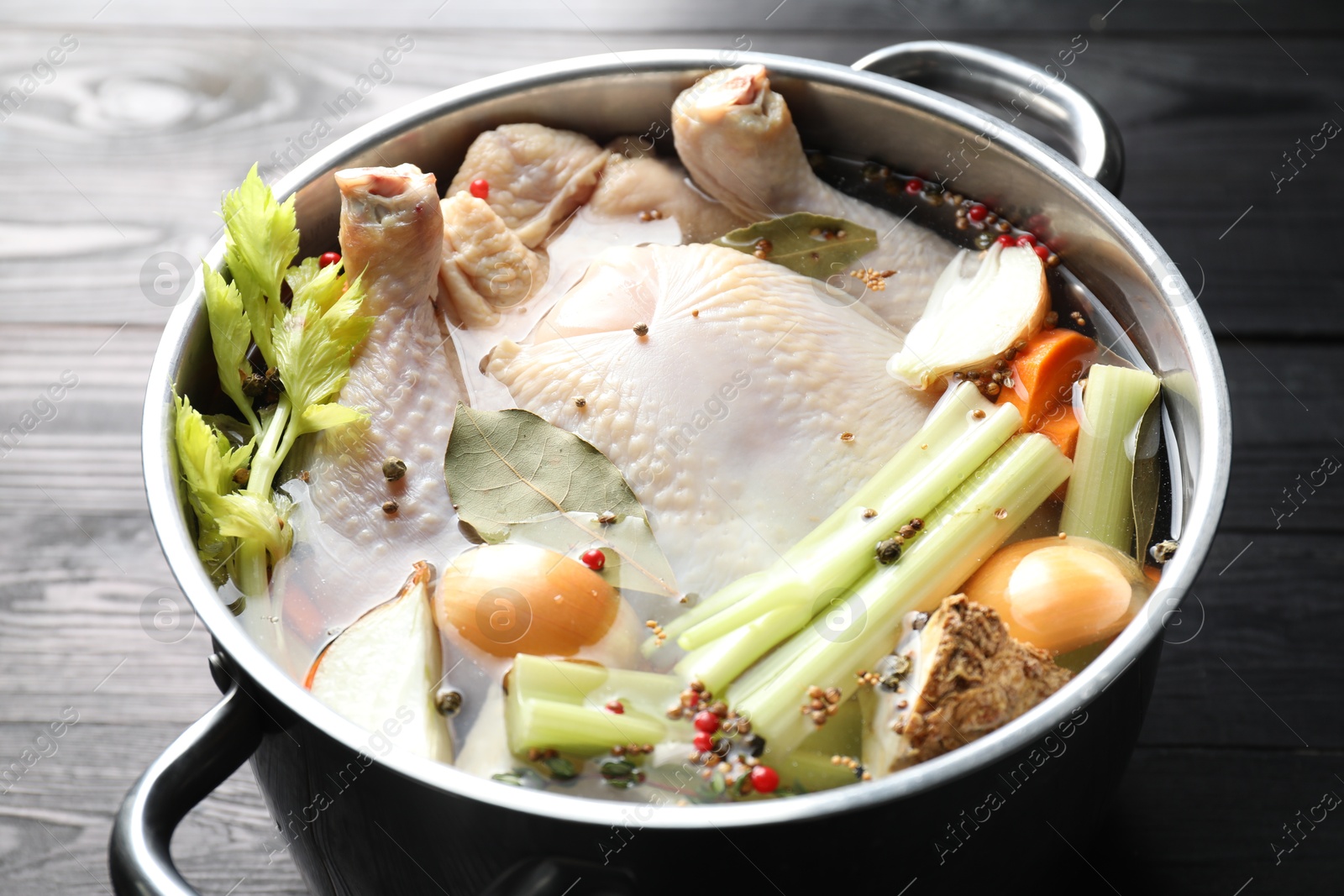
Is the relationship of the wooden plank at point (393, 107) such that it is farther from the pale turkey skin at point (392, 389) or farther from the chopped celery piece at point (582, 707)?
the chopped celery piece at point (582, 707)

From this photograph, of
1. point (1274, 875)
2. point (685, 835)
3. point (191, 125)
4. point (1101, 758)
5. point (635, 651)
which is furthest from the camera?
point (191, 125)

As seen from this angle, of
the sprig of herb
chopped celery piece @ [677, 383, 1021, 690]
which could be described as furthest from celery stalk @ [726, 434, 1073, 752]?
the sprig of herb

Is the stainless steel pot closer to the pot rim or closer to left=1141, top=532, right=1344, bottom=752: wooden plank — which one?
the pot rim

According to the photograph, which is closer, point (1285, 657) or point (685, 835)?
point (685, 835)

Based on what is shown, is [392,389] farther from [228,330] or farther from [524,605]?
[524,605]

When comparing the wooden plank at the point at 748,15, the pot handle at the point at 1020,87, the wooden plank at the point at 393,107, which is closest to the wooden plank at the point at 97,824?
the wooden plank at the point at 393,107

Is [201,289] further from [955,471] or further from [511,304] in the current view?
[955,471]

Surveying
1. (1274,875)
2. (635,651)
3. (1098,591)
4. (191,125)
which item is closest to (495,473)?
(635,651)

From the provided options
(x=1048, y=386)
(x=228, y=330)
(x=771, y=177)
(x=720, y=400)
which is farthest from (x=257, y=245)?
(x=1048, y=386)
